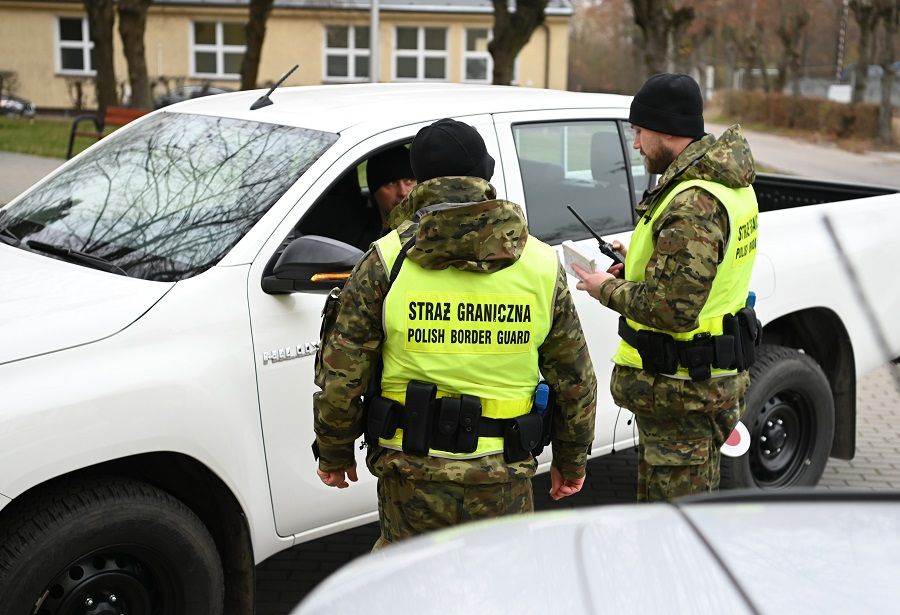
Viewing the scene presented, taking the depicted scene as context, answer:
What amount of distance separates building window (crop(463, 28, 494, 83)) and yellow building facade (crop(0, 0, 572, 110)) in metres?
0.03

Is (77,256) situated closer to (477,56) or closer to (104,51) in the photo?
(104,51)

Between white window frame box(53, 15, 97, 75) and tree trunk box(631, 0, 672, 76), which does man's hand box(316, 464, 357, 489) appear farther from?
white window frame box(53, 15, 97, 75)

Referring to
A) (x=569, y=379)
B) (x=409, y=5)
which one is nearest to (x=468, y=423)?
(x=569, y=379)

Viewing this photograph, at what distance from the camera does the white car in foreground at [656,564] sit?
1.70 meters

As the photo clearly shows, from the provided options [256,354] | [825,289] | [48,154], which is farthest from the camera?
[48,154]

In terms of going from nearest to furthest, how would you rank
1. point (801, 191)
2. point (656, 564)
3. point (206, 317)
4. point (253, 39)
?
point (656, 564), point (206, 317), point (801, 191), point (253, 39)

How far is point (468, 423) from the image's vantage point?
115 inches

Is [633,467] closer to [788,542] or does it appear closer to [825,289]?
[825,289]

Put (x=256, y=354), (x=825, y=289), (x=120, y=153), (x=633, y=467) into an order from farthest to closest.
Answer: (x=633, y=467)
(x=825, y=289)
(x=120, y=153)
(x=256, y=354)

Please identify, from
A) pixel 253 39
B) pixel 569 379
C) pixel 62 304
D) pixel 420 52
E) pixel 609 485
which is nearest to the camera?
pixel 569 379

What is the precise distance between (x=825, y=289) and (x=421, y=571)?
3.70 metres

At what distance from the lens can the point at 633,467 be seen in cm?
607

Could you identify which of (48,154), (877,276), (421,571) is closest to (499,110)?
(877,276)

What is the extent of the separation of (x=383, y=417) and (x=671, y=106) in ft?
4.80
